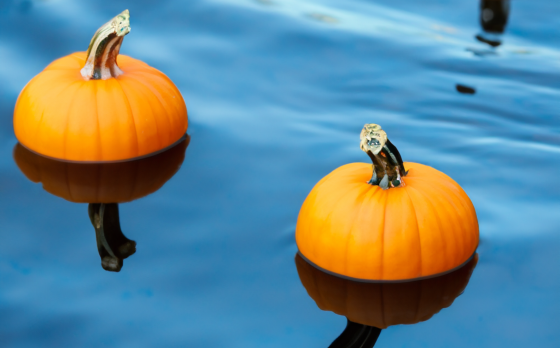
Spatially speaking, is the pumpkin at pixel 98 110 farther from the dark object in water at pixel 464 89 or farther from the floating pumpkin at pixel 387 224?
the dark object in water at pixel 464 89

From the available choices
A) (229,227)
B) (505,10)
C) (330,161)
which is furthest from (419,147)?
(505,10)

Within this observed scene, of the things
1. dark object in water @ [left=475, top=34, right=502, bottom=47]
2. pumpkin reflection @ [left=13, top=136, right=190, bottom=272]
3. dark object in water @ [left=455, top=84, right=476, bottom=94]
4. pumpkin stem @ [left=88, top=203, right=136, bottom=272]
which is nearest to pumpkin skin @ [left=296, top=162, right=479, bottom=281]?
pumpkin stem @ [left=88, top=203, right=136, bottom=272]

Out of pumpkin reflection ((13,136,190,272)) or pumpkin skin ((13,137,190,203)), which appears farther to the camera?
pumpkin skin ((13,137,190,203))

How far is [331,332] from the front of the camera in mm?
3938

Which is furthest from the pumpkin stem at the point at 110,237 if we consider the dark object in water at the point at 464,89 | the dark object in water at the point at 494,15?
the dark object in water at the point at 494,15

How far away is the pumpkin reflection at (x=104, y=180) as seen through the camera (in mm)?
4941

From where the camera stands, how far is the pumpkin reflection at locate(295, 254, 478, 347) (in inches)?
156

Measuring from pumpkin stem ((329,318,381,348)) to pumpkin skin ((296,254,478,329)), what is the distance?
0.12 ft

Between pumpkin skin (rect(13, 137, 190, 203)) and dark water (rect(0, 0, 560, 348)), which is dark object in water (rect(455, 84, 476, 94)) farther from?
pumpkin skin (rect(13, 137, 190, 203))

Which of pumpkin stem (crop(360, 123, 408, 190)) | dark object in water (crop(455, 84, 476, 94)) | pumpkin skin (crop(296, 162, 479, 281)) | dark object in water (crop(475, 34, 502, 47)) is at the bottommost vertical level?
dark object in water (crop(455, 84, 476, 94))

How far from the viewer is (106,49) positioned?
5336 millimetres

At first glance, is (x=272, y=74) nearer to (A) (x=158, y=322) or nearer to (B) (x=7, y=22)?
(B) (x=7, y=22)

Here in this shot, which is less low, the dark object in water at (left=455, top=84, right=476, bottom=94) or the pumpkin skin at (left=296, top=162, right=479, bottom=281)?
the pumpkin skin at (left=296, top=162, right=479, bottom=281)

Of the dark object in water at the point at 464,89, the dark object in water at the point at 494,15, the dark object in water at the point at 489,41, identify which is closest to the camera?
the dark object in water at the point at 464,89
